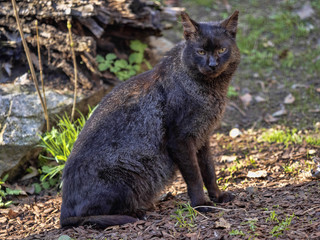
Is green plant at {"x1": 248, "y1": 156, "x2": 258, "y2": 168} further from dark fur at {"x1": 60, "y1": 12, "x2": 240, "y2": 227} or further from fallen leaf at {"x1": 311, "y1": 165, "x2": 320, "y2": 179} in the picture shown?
dark fur at {"x1": 60, "y1": 12, "x2": 240, "y2": 227}

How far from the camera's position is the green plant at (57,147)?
198 inches

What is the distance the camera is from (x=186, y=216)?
3807 millimetres

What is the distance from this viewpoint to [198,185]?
A: 4027mm

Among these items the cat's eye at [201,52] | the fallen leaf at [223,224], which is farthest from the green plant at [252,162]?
the cat's eye at [201,52]

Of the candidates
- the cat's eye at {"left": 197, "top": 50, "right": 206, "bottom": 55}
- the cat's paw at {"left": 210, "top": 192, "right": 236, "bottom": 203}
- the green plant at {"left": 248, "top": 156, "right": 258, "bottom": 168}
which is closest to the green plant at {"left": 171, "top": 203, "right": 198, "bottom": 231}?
the cat's paw at {"left": 210, "top": 192, "right": 236, "bottom": 203}

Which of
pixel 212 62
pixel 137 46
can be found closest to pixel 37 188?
pixel 137 46

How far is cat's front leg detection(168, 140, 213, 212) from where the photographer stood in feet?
13.0

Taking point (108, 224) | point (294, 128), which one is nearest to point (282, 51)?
point (294, 128)

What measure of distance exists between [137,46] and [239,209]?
3.29 meters

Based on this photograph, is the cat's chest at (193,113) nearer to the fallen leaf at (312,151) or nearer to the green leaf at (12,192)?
the fallen leaf at (312,151)

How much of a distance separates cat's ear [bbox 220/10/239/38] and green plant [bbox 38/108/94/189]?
2188 mm

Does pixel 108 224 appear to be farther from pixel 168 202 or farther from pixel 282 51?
pixel 282 51

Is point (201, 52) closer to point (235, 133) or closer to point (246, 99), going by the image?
point (235, 133)

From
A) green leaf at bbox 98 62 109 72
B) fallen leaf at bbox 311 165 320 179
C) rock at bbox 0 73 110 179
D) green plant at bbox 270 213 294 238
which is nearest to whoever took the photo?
green plant at bbox 270 213 294 238
